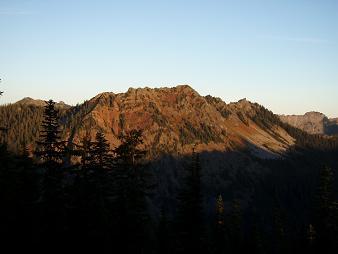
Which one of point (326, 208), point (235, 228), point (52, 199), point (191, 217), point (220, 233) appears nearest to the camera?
point (52, 199)

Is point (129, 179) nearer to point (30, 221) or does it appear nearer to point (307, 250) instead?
point (30, 221)

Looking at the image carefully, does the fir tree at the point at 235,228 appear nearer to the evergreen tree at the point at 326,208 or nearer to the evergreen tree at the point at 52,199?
the evergreen tree at the point at 326,208

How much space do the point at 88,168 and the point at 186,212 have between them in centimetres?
839

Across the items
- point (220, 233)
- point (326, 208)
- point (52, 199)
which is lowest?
point (220, 233)

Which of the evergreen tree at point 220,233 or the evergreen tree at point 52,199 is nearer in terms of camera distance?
the evergreen tree at point 52,199

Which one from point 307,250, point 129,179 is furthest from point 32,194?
point 307,250

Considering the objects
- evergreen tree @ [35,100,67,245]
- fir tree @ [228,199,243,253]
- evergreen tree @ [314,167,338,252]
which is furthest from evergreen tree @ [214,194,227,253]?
evergreen tree @ [35,100,67,245]

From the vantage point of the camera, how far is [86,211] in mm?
28453

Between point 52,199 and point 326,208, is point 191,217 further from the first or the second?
point 326,208

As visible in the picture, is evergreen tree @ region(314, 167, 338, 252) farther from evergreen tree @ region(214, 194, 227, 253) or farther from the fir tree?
the fir tree

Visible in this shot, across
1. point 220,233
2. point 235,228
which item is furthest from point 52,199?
point 235,228

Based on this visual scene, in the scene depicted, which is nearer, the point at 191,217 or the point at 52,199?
the point at 52,199

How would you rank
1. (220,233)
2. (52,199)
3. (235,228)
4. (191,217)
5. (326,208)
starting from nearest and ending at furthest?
(52,199) < (191,217) < (326,208) < (220,233) < (235,228)

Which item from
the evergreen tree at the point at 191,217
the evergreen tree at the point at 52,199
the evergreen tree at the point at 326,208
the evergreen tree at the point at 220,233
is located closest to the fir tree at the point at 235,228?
the evergreen tree at the point at 220,233
